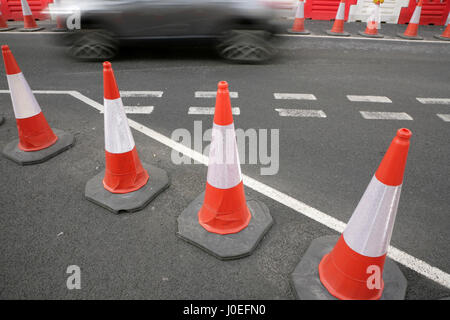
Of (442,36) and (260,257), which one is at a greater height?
(442,36)

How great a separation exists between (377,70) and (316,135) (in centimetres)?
367

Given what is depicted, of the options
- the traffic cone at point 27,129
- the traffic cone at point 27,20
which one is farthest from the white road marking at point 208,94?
the traffic cone at point 27,20

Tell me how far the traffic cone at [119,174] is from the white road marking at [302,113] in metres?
2.46

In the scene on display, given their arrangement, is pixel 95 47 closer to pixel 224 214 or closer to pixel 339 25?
pixel 224 214

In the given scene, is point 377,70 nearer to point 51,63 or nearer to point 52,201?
point 52,201

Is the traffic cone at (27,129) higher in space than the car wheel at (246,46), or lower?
lower

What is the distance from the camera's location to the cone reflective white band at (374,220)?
76.0 inches

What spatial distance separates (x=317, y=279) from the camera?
90.2 inches

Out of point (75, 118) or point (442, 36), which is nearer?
point (75, 118)

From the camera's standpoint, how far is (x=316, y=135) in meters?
4.32

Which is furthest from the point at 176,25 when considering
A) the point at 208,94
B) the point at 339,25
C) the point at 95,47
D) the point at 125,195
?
the point at 339,25

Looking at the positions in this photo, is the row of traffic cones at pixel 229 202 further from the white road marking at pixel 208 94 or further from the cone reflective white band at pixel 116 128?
the white road marking at pixel 208 94
